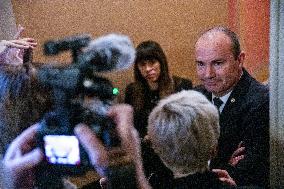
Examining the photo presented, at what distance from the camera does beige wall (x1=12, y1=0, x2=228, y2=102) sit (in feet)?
7.84

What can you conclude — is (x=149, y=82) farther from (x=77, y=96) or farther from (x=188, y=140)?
(x=188, y=140)

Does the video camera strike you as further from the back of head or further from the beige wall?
the beige wall

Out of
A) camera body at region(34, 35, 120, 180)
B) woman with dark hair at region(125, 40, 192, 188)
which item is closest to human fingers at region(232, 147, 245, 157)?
camera body at region(34, 35, 120, 180)

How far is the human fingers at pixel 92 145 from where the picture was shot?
3.83 feet

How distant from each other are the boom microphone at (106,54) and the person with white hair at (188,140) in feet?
0.67

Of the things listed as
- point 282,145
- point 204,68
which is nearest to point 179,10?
point 204,68

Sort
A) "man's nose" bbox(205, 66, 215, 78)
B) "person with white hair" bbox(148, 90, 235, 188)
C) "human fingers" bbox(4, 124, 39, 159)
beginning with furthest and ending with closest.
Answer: "man's nose" bbox(205, 66, 215, 78)
"human fingers" bbox(4, 124, 39, 159)
"person with white hair" bbox(148, 90, 235, 188)

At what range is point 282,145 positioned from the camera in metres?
1.05

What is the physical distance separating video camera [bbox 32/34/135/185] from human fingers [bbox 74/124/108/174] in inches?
0.6

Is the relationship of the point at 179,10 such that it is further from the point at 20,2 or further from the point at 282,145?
the point at 282,145

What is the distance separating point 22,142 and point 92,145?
226 millimetres

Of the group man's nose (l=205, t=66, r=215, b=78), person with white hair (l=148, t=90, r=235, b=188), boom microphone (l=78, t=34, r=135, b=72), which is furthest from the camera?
man's nose (l=205, t=66, r=215, b=78)

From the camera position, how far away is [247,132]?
1.36m

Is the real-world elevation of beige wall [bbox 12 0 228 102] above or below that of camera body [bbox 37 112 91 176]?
above
